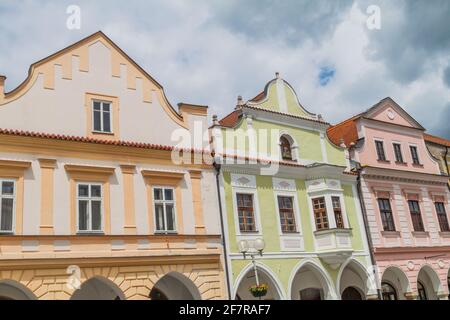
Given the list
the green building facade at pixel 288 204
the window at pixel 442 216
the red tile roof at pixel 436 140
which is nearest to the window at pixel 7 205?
the green building facade at pixel 288 204

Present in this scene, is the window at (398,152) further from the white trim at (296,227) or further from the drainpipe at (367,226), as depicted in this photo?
the white trim at (296,227)

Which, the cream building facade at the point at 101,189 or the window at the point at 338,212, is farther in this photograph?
the window at the point at 338,212

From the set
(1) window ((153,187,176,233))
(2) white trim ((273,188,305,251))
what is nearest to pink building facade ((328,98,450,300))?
(2) white trim ((273,188,305,251))

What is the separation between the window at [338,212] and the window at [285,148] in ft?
8.89

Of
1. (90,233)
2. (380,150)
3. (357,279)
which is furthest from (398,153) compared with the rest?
(90,233)

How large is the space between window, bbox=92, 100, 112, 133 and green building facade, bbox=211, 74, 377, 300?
4320mm

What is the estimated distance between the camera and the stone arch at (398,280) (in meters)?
24.0

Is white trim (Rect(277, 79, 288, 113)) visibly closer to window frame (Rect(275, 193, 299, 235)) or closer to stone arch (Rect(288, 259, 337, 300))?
window frame (Rect(275, 193, 299, 235))

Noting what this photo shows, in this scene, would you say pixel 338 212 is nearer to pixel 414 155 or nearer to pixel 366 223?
pixel 366 223

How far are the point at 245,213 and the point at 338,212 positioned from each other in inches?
191

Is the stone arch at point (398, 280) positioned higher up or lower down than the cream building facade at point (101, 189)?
lower down

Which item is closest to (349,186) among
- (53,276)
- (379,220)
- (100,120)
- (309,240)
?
(379,220)

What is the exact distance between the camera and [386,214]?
982 inches

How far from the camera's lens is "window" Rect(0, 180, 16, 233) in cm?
1487
